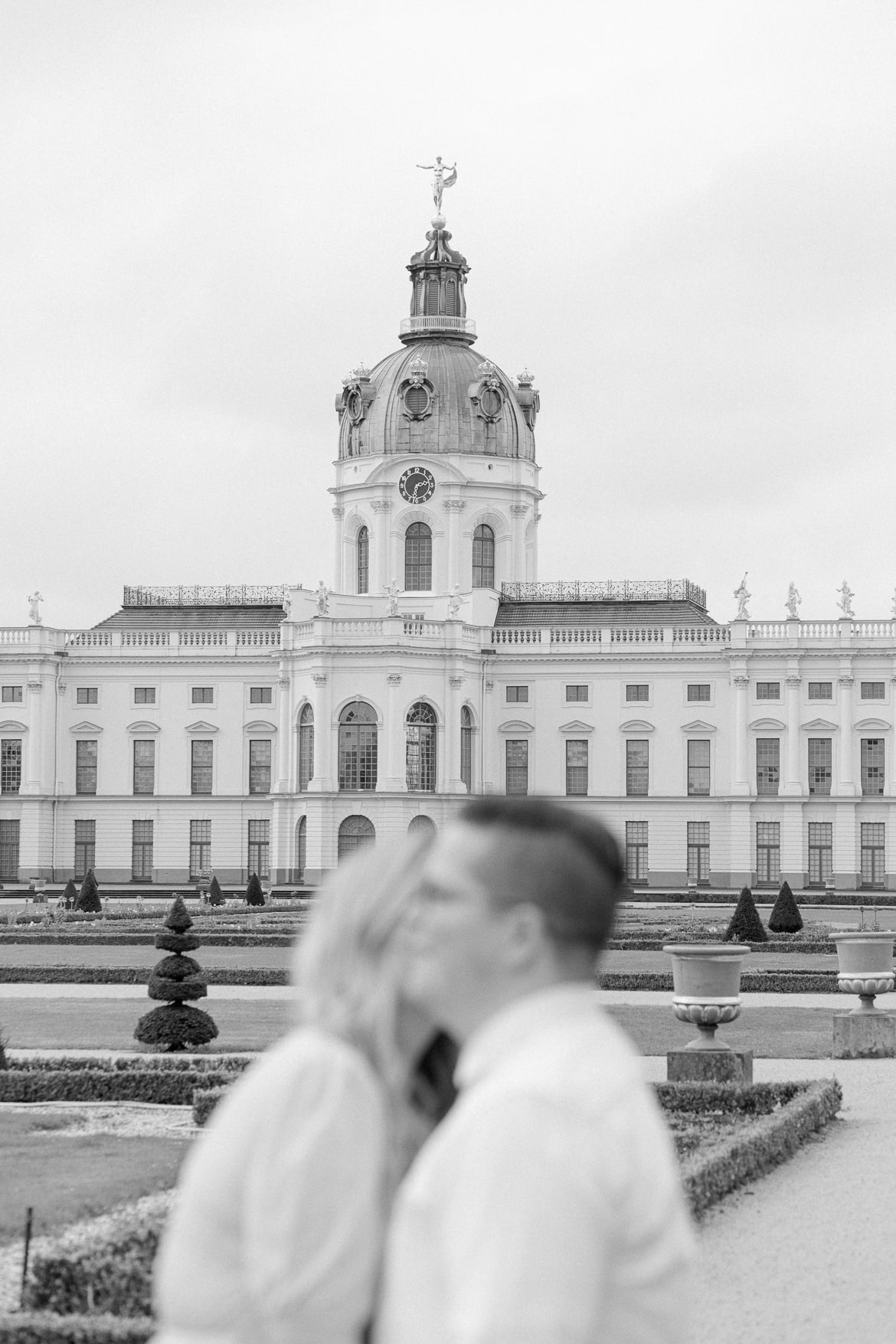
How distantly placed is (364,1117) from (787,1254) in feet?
26.9

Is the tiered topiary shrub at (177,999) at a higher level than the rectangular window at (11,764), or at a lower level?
lower

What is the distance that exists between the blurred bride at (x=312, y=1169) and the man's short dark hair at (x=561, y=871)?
0.30m

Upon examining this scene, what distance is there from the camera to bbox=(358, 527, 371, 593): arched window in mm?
77625

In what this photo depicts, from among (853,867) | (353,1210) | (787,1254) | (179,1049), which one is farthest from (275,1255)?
(853,867)

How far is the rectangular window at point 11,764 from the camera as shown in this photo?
74125 mm

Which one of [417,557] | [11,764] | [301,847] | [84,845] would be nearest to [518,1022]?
[301,847]

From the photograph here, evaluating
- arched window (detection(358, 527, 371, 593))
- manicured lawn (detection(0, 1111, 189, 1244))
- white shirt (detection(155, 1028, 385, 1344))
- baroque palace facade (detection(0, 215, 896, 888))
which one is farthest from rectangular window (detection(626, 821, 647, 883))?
white shirt (detection(155, 1028, 385, 1344))

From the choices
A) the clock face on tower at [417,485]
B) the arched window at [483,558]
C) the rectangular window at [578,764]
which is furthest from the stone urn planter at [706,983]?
the arched window at [483,558]

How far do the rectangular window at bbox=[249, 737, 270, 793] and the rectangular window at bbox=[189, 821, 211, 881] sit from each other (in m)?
2.18

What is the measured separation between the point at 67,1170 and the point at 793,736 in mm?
59815

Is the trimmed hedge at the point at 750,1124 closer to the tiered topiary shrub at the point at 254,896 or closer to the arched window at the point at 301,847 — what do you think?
the tiered topiary shrub at the point at 254,896

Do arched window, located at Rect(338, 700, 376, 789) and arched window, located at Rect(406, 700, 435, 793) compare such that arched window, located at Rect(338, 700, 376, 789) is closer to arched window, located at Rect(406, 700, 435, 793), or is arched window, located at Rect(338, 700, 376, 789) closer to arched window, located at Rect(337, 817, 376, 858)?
arched window, located at Rect(406, 700, 435, 793)

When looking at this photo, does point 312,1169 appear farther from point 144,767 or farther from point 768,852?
point 144,767

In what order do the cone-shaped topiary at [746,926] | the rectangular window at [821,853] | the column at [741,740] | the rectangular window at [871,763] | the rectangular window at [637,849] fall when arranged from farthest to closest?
the rectangular window at [637,849] → the column at [741,740] → the rectangular window at [871,763] → the rectangular window at [821,853] → the cone-shaped topiary at [746,926]
